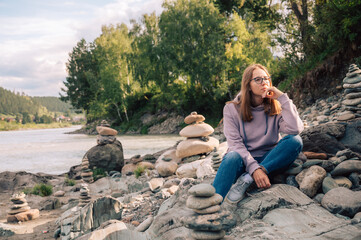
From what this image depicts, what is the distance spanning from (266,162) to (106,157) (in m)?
7.21

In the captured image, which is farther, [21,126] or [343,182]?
[21,126]

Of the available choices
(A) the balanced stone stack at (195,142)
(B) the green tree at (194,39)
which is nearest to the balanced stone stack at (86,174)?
(A) the balanced stone stack at (195,142)

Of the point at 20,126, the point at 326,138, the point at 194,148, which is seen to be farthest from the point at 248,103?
the point at 20,126

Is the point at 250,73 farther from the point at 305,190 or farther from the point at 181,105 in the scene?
the point at 181,105

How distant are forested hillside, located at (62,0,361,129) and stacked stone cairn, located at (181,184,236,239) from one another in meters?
7.66

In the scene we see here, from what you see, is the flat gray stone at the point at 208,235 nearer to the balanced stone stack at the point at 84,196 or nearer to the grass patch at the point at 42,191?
the balanced stone stack at the point at 84,196

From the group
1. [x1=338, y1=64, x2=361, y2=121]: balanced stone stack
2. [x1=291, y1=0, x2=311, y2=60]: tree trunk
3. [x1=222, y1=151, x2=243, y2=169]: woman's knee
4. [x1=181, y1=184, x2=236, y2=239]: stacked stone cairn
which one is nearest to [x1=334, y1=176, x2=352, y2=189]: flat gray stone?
[x1=222, y1=151, x2=243, y2=169]: woman's knee

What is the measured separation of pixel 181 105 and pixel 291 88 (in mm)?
16286

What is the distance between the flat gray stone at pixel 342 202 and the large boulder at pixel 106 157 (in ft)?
24.8

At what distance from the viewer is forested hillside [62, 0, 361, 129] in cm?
1021

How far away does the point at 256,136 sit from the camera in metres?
3.09

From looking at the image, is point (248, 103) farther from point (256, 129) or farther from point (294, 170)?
point (294, 170)

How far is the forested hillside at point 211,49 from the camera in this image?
1021cm

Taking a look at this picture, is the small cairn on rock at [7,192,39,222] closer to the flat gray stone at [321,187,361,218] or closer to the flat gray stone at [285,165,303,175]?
the flat gray stone at [285,165,303,175]
